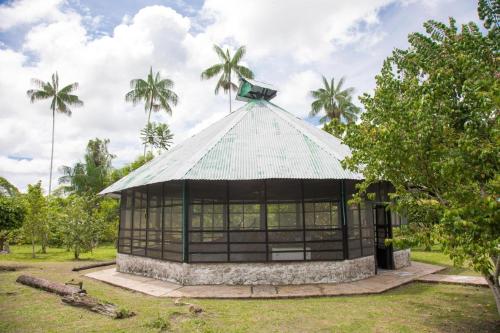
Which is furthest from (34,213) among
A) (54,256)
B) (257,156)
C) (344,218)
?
(344,218)

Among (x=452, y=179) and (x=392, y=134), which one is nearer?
(x=452, y=179)

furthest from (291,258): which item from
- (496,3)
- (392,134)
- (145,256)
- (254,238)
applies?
(496,3)

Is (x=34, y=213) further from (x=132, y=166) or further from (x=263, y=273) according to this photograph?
(x=263, y=273)

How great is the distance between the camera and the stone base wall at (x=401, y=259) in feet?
45.2

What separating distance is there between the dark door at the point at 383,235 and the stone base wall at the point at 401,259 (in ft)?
0.90

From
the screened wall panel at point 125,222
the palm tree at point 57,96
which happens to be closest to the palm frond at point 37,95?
the palm tree at point 57,96

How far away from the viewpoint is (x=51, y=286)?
33.4 feet

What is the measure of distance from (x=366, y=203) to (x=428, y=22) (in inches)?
305

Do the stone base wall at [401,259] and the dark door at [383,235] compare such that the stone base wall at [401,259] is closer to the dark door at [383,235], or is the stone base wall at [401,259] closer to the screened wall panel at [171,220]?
the dark door at [383,235]

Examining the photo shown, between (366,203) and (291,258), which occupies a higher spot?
(366,203)

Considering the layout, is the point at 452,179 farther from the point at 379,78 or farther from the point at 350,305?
the point at 350,305

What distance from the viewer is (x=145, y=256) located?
13008mm

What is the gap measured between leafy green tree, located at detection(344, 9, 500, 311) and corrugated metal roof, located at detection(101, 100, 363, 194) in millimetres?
2963

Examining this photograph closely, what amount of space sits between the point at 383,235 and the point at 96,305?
1109 centimetres
